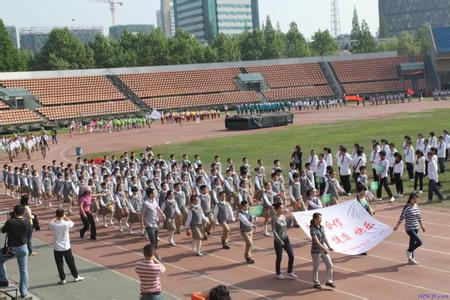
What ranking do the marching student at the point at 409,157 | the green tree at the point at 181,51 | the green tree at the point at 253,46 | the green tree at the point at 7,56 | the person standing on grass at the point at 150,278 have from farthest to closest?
the green tree at the point at 253,46 < the green tree at the point at 181,51 < the green tree at the point at 7,56 < the marching student at the point at 409,157 < the person standing on grass at the point at 150,278

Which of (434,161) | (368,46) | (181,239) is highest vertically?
(368,46)

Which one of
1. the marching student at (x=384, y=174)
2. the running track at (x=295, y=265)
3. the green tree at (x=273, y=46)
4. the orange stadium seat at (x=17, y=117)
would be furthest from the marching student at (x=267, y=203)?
the green tree at (x=273, y=46)

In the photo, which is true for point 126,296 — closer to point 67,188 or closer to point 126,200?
point 126,200

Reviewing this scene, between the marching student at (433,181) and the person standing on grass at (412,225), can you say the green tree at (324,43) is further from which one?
the person standing on grass at (412,225)

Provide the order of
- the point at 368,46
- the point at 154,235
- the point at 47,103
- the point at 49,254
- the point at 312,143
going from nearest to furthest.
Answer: the point at 154,235 → the point at 49,254 → the point at 312,143 → the point at 47,103 → the point at 368,46

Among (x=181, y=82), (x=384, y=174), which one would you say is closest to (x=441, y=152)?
(x=384, y=174)

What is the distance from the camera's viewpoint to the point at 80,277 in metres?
14.2

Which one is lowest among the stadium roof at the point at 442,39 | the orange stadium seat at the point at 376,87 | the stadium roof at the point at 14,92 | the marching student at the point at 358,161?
the marching student at the point at 358,161

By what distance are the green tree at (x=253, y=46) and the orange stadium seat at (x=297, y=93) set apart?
29365mm

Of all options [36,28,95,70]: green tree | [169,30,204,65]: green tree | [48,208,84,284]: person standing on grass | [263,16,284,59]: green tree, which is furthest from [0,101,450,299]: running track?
[263,16,284,59]: green tree

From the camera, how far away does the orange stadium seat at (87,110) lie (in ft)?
225

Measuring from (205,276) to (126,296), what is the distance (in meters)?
2.03

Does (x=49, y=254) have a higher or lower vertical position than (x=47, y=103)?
lower

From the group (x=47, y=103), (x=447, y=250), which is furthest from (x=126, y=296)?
(x=47, y=103)
